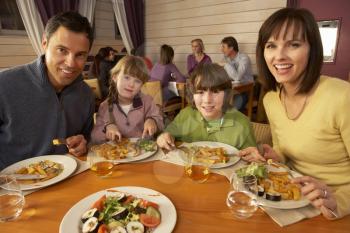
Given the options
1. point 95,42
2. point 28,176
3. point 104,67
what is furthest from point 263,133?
point 95,42

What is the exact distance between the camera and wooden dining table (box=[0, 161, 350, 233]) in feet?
2.71

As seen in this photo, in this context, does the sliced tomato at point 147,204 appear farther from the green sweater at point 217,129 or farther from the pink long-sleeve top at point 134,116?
the pink long-sleeve top at point 134,116

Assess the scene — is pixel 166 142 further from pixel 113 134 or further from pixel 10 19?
pixel 10 19

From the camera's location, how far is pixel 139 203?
88 cm

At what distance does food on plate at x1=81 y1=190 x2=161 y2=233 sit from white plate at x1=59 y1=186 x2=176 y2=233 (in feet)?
0.06

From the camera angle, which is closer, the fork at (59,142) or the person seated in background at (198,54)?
the fork at (59,142)

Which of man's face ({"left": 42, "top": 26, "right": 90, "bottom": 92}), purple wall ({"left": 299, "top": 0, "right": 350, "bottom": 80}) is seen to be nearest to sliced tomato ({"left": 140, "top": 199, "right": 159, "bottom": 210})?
man's face ({"left": 42, "top": 26, "right": 90, "bottom": 92})

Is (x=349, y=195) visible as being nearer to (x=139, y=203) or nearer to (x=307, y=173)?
(x=307, y=173)

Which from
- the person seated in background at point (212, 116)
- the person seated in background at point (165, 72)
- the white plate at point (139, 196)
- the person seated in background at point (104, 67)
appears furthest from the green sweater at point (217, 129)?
the person seated in background at point (165, 72)

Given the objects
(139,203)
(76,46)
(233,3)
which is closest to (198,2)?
(233,3)

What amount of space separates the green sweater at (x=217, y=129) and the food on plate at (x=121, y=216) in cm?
92

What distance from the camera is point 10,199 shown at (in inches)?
36.4

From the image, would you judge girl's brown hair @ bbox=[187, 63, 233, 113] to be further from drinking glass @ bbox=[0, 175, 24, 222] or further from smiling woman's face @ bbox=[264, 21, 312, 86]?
drinking glass @ bbox=[0, 175, 24, 222]

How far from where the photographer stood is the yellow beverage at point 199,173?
113 cm
